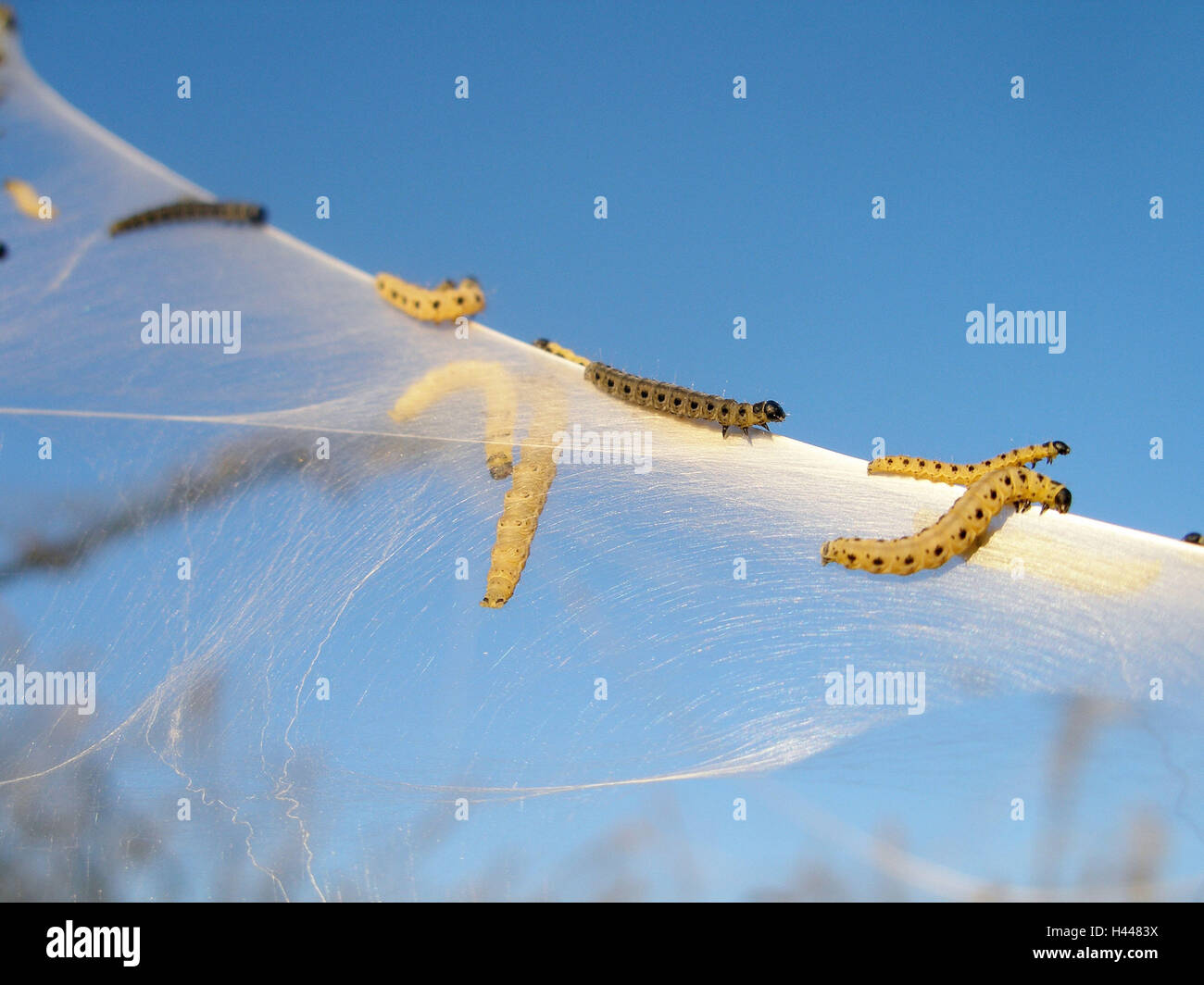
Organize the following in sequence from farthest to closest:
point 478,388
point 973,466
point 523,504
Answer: point 478,388 → point 523,504 → point 973,466

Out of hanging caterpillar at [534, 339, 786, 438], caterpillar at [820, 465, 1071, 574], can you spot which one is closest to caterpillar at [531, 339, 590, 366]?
hanging caterpillar at [534, 339, 786, 438]

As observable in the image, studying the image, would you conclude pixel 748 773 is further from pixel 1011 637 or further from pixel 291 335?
pixel 291 335

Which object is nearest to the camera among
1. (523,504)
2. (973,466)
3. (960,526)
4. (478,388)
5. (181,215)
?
(960,526)

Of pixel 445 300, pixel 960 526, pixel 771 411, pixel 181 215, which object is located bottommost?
pixel 960 526

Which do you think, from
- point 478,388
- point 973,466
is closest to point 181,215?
point 478,388

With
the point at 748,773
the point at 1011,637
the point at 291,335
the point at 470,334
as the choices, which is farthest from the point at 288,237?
the point at 1011,637

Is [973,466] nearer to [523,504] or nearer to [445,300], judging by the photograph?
[523,504]
